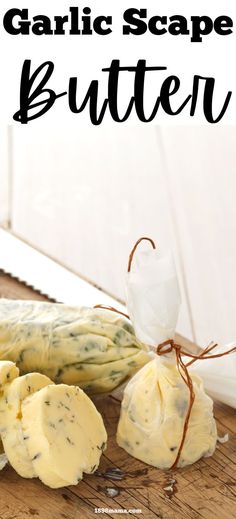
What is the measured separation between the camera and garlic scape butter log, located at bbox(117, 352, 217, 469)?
1.95 metres

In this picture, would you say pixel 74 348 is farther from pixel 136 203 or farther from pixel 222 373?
pixel 136 203

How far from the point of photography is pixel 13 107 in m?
4.43

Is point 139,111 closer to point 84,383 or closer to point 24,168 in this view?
point 24,168

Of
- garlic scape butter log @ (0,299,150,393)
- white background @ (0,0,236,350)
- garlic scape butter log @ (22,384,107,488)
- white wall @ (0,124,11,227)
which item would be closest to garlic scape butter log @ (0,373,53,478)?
garlic scape butter log @ (22,384,107,488)

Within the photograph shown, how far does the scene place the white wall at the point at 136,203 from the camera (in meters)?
3.13

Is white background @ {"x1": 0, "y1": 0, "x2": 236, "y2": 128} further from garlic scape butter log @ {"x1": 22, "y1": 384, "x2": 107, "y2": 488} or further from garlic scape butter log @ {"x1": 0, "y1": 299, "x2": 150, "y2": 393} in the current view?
garlic scape butter log @ {"x1": 22, "y1": 384, "x2": 107, "y2": 488}

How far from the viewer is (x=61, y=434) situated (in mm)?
1839

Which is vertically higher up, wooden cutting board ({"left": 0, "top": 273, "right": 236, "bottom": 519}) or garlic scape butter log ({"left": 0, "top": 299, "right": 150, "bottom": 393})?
garlic scape butter log ({"left": 0, "top": 299, "right": 150, "bottom": 393})

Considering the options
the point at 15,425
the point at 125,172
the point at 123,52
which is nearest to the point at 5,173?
the point at 125,172

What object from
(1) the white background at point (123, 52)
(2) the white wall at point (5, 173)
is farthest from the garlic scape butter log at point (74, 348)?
(1) the white background at point (123, 52)

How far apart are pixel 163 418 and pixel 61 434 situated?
0.24m

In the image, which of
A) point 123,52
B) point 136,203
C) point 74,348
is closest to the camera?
point 74,348

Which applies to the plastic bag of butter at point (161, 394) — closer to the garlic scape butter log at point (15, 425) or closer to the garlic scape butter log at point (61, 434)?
the garlic scape butter log at point (61, 434)

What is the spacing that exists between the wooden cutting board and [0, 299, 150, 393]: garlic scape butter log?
0.56ft
